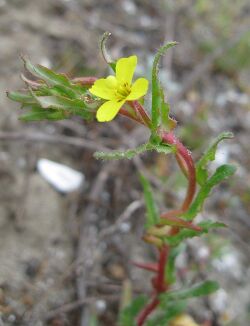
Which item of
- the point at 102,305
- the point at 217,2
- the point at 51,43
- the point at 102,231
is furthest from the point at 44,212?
the point at 217,2

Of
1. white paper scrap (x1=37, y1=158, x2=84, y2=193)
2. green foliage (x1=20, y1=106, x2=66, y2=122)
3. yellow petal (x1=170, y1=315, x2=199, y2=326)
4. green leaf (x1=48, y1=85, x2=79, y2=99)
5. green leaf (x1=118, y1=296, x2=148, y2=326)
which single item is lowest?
yellow petal (x1=170, y1=315, x2=199, y2=326)

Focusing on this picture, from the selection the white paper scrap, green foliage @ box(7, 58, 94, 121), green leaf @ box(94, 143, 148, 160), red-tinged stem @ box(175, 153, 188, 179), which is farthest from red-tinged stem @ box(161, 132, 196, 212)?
the white paper scrap

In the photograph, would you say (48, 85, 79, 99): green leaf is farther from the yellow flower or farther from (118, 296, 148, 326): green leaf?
(118, 296, 148, 326): green leaf

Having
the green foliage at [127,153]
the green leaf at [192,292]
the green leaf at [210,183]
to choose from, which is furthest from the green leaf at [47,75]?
Result: the green leaf at [192,292]

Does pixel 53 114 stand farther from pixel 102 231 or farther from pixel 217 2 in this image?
pixel 217 2

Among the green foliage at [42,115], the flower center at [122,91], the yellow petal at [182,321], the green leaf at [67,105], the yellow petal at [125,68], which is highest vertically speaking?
the yellow petal at [125,68]

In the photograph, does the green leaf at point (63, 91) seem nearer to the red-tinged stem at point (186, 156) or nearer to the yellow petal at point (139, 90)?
the yellow petal at point (139, 90)

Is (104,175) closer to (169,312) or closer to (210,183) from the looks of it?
(169,312)

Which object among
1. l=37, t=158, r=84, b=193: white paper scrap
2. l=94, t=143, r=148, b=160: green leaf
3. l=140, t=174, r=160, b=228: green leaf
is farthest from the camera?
l=37, t=158, r=84, b=193: white paper scrap
